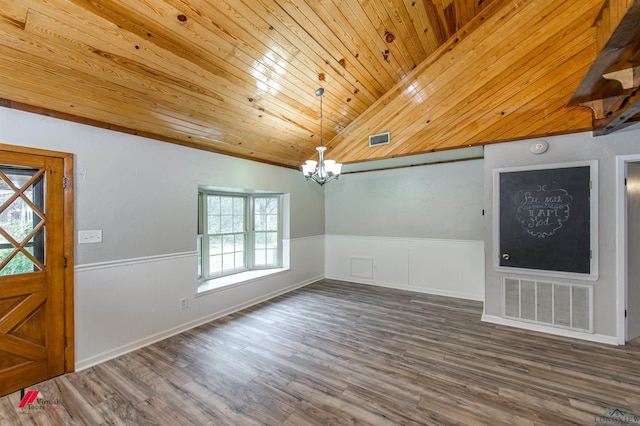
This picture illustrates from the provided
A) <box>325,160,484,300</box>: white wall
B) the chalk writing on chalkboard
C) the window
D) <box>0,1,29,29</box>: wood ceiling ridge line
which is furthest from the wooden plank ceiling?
<box>325,160,484,300</box>: white wall

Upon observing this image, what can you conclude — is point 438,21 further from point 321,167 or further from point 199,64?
point 199,64

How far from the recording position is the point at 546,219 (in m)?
3.17

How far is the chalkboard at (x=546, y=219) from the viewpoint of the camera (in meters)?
3.01

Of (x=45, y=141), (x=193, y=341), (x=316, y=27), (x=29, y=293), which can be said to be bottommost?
(x=193, y=341)

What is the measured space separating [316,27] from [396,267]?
4.20 m

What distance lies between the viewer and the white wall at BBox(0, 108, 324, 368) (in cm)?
255

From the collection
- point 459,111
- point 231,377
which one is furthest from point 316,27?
point 231,377

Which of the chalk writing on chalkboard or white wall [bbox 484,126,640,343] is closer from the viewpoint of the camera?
white wall [bbox 484,126,640,343]

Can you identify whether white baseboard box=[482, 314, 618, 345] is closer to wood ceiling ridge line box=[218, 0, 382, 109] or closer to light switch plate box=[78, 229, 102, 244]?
wood ceiling ridge line box=[218, 0, 382, 109]

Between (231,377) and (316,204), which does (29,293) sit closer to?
(231,377)

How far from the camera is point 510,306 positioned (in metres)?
3.41

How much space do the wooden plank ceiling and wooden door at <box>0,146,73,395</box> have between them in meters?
0.60

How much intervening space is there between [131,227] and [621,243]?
534 centimetres

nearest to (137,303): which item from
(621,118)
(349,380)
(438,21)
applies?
(349,380)
